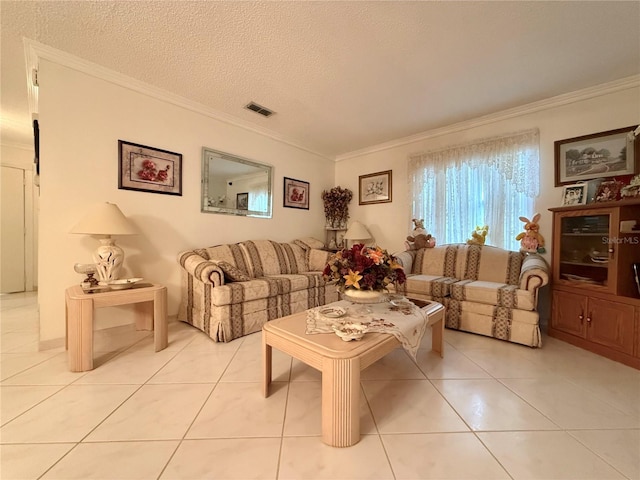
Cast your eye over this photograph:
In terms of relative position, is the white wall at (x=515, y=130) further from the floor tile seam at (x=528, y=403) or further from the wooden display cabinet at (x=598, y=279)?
the floor tile seam at (x=528, y=403)

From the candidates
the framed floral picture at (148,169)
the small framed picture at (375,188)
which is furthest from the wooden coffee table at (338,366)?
the small framed picture at (375,188)

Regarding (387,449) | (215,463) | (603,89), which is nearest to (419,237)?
(603,89)

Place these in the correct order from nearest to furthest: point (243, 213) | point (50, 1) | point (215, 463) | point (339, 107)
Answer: point (215, 463) < point (50, 1) < point (339, 107) < point (243, 213)

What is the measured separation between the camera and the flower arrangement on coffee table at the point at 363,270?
1.67 m

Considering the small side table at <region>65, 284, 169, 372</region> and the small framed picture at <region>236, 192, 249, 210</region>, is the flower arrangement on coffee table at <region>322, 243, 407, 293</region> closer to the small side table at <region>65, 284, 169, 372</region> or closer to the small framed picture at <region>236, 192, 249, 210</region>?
the small side table at <region>65, 284, 169, 372</region>

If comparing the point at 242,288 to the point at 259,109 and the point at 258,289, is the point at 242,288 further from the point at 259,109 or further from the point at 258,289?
the point at 259,109

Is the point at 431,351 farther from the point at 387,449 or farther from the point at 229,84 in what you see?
the point at 229,84

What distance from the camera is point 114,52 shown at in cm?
204

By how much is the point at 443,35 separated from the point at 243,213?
276cm

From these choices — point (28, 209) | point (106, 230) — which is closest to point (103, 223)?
point (106, 230)

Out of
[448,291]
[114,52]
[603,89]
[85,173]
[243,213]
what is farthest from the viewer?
[243,213]

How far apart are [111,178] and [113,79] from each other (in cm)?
92

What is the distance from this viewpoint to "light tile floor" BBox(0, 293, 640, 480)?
1013 millimetres

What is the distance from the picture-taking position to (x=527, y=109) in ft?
9.23
